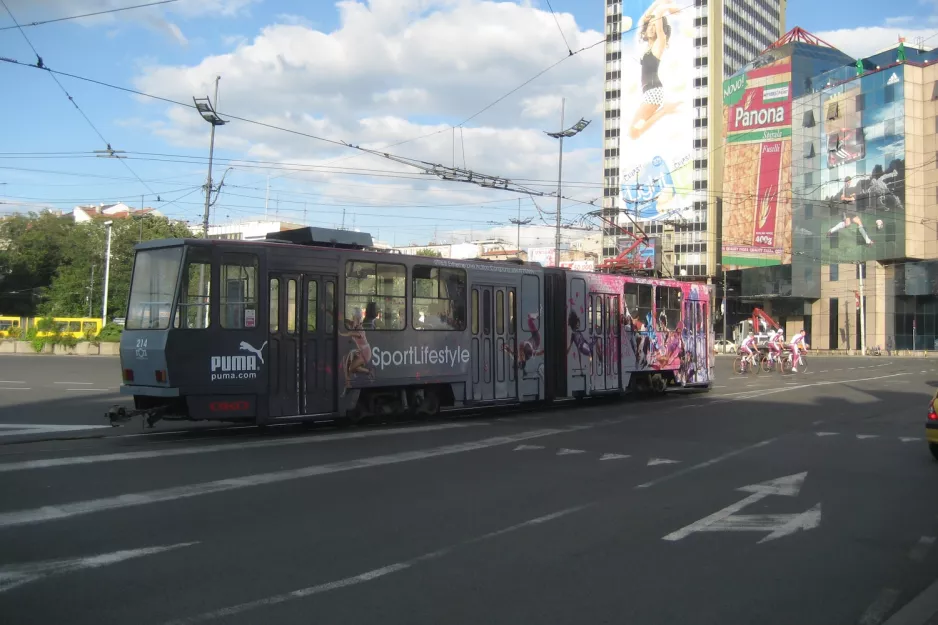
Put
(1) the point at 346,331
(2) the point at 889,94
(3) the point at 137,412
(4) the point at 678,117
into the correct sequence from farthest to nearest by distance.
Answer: (4) the point at 678,117 < (2) the point at 889,94 < (1) the point at 346,331 < (3) the point at 137,412

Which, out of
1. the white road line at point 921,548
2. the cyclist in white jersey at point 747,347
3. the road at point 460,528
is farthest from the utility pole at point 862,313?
the white road line at point 921,548

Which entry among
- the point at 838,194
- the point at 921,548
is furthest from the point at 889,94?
the point at 921,548

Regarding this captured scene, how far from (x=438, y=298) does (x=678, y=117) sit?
322 feet

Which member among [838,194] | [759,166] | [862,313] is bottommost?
[862,313]

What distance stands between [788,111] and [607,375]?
72.4 m

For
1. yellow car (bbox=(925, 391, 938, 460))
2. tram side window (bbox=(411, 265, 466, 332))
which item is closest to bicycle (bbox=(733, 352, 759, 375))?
tram side window (bbox=(411, 265, 466, 332))

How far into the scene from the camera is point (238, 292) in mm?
12703

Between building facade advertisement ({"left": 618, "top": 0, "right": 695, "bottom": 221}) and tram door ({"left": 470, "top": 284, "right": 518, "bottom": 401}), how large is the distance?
88896 mm

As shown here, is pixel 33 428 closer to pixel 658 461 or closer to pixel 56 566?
pixel 56 566

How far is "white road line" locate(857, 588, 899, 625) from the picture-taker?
5.10m

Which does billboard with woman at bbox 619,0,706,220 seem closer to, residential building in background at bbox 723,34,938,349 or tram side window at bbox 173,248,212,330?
residential building in background at bbox 723,34,938,349

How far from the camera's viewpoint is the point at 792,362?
116 ft

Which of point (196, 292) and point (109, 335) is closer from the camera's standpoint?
point (196, 292)

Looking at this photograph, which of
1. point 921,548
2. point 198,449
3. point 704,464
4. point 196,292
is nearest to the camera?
point 921,548
